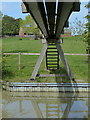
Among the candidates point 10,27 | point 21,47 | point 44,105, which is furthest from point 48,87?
point 10,27

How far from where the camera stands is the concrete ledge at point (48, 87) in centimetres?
653

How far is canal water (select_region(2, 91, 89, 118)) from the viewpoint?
4578mm

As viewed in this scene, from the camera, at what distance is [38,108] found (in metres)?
5.09

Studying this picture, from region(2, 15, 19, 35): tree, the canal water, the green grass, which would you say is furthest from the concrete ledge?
region(2, 15, 19, 35): tree

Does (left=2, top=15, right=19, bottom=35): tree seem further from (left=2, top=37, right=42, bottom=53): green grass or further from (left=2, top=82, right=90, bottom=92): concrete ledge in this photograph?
(left=2, top=82, right=90, bottom=92): concrete ledge

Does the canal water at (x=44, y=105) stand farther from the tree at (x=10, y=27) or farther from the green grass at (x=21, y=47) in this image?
the tree at (x=10, y=27)

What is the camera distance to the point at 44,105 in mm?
5332

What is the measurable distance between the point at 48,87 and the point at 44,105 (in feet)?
4.22

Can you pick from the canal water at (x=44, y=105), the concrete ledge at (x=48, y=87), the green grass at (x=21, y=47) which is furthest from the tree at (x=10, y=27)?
the canal water at (x=44, y=105)

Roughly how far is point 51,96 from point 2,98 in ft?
4.74

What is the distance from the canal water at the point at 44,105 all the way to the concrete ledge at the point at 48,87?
7.2 inches

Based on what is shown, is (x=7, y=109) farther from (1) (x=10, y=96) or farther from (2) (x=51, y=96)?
(2) (x=51, y=96)

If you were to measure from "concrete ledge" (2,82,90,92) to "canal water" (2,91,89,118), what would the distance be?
0.18 m

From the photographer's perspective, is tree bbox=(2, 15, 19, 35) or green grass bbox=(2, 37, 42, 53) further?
tree bbox=(2, 15, 19, 35)
